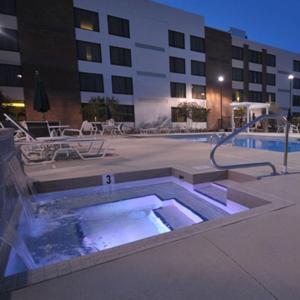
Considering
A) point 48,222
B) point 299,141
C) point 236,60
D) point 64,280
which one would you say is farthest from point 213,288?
point 236,60

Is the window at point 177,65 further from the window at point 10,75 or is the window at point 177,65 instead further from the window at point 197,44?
the window at point 10,75

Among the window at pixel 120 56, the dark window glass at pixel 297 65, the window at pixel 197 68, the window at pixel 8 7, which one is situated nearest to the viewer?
the window at pixel 8 7

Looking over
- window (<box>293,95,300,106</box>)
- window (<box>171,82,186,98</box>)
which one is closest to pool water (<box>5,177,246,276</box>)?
window (<box>171,82,186,98</box>)

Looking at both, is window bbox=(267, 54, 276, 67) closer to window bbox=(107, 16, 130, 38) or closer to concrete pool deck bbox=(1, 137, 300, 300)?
window bbox=(107, 16, 130, 38)

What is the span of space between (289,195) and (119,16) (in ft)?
65.6

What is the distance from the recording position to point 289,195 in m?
2.56

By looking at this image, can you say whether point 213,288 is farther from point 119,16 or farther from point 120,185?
point 119,16

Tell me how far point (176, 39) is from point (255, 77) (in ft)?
37.2

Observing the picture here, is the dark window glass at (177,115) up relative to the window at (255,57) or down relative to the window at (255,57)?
down

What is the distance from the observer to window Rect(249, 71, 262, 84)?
27.3m

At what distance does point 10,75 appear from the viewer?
1525 centimetres

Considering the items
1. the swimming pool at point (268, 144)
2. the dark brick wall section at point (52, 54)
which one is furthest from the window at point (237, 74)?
the dark brick wall section at point (52, 54)

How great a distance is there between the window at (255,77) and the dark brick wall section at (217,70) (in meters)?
3.62

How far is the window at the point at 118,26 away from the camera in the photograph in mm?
18645
